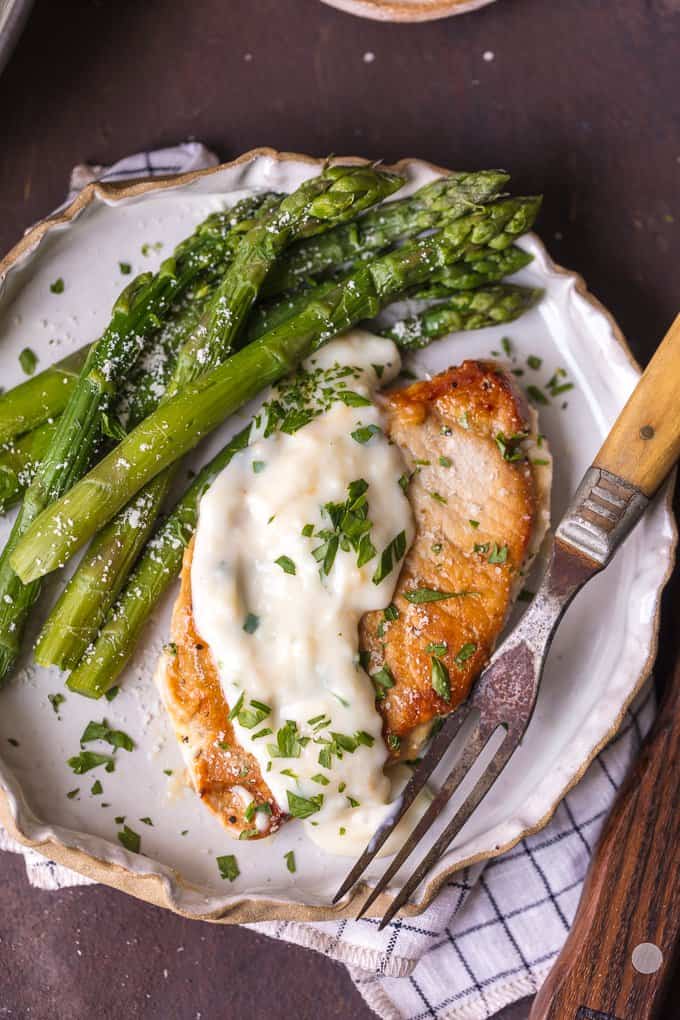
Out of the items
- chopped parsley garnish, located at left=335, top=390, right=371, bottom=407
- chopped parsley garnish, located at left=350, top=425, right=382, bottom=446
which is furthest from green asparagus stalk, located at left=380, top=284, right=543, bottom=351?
chopped parsley garnish, located at left=350, top=425, right=382, bottom=446

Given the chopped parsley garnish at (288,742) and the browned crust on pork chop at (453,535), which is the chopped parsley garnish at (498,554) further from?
the chopped parsley garnish at (288,742)

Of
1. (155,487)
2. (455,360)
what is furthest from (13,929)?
(455,360)

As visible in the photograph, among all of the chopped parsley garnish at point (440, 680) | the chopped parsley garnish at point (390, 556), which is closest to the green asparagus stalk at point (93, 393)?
the chopped parsley garnish at point (390, 556)

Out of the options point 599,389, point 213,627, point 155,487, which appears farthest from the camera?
point 599,389

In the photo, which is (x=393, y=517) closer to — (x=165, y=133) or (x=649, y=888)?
(x=649, y=888)

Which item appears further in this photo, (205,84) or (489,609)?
(205,84)
